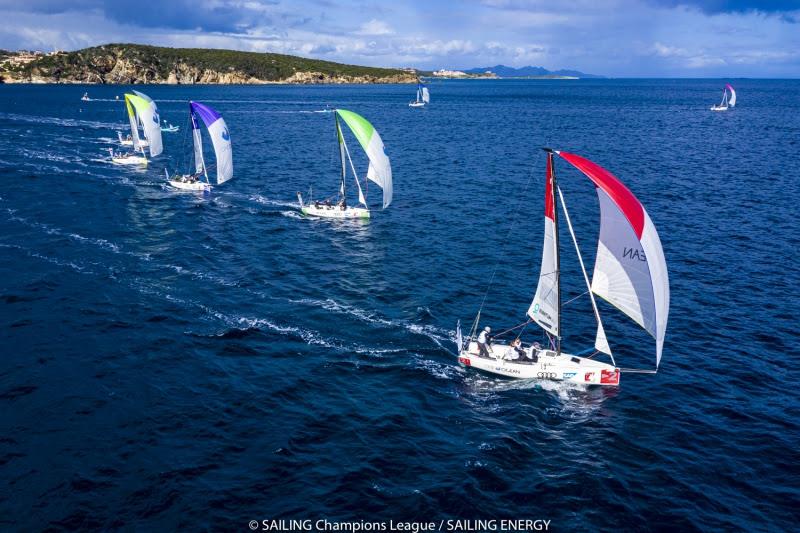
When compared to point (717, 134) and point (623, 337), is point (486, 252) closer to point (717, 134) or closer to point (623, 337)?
point (623, 337)

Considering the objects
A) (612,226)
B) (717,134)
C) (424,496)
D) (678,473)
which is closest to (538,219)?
(612,226)

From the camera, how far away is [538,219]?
63500 mm

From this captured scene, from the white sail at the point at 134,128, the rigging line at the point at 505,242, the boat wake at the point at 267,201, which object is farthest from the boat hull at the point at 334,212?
the white sail at the point at 134,128

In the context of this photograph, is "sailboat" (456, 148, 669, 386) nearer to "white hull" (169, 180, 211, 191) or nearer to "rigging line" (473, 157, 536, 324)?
"rigging line" (473, 157, 536, 324)

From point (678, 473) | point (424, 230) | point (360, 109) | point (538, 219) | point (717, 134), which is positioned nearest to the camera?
point (678, 473)

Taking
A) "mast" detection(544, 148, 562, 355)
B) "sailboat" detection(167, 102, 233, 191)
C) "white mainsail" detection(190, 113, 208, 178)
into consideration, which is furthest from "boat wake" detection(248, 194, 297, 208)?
"mast" detection(544, 148, 562, 355)

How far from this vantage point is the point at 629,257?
2866 centimetres

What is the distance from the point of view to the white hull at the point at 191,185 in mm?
73188

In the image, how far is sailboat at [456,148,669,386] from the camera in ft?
90.7

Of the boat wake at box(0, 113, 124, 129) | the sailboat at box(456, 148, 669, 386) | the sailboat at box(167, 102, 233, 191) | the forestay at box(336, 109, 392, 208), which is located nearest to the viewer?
the sailboat at box(456, 148, 669, 386)

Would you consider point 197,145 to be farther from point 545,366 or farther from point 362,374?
point 545,366

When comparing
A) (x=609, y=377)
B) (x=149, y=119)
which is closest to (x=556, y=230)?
(x=609, y=377)

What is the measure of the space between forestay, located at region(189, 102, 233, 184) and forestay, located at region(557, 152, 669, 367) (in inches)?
1960

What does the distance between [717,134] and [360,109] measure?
109m
